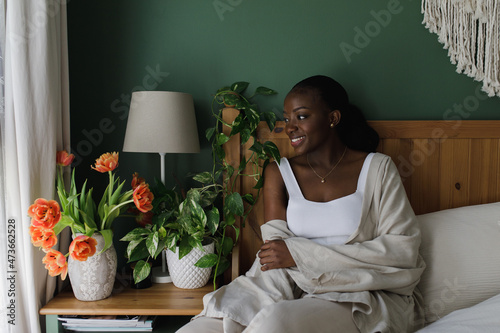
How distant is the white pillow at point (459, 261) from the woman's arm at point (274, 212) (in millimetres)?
486

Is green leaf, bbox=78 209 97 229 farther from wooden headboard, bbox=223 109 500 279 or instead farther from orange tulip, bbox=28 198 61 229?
wooden headboard, bbox=223 109 500 279

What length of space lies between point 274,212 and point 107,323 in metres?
0.68

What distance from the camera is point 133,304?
4.72 feet

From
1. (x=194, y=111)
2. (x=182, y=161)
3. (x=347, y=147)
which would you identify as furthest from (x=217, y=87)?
(x=347, y=147)

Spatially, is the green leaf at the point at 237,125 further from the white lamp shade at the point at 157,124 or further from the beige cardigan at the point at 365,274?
the beige cardigan at the point at 365,274

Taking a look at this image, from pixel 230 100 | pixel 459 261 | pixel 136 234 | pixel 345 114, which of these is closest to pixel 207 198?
pixel 136 234

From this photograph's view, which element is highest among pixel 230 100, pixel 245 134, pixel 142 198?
pixel 230 100

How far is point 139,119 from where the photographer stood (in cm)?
156

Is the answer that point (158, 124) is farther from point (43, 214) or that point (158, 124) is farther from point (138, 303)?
point (138, 303)

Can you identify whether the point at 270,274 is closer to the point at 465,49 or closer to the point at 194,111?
the point at 194,111

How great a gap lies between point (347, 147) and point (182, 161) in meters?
0.68

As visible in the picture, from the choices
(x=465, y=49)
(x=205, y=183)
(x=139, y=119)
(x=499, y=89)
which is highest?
(x=465, y=49)

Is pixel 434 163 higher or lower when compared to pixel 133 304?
higher

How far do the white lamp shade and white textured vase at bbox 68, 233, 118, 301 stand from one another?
0.36 meters
